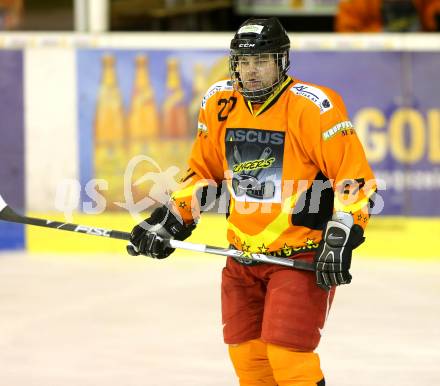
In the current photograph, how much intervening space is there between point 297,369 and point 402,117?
3.38 meters

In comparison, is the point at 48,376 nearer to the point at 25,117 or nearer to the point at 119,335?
the point at 119,335

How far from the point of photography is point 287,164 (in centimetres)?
331

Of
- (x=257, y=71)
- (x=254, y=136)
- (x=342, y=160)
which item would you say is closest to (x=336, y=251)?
(x=342, y=160)

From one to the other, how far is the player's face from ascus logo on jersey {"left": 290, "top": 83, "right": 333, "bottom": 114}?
75mm

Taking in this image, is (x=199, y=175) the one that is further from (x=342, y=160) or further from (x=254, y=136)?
(x=342, y=160)

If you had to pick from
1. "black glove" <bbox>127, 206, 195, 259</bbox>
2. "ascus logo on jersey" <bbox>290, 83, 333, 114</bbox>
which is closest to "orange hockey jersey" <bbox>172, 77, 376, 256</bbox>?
"ascus logo on jersey" <bbox>290, 83, 333, 114</bbox>

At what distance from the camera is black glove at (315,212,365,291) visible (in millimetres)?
3148

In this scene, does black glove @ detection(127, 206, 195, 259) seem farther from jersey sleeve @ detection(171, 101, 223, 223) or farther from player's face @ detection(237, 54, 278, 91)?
player's face @ detection(237, 54, 278, 91)

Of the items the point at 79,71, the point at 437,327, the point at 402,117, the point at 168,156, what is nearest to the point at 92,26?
the point at 79,71

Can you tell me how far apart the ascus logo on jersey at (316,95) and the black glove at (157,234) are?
1.76 ft

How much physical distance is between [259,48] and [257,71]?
63 mm

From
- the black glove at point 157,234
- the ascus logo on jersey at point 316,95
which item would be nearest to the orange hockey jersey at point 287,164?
the ascus logo on jersey at point 316,95

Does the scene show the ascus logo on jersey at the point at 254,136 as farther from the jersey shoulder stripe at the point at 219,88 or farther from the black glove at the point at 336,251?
the black glove at the point at 336,251

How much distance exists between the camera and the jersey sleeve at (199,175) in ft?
11.4
